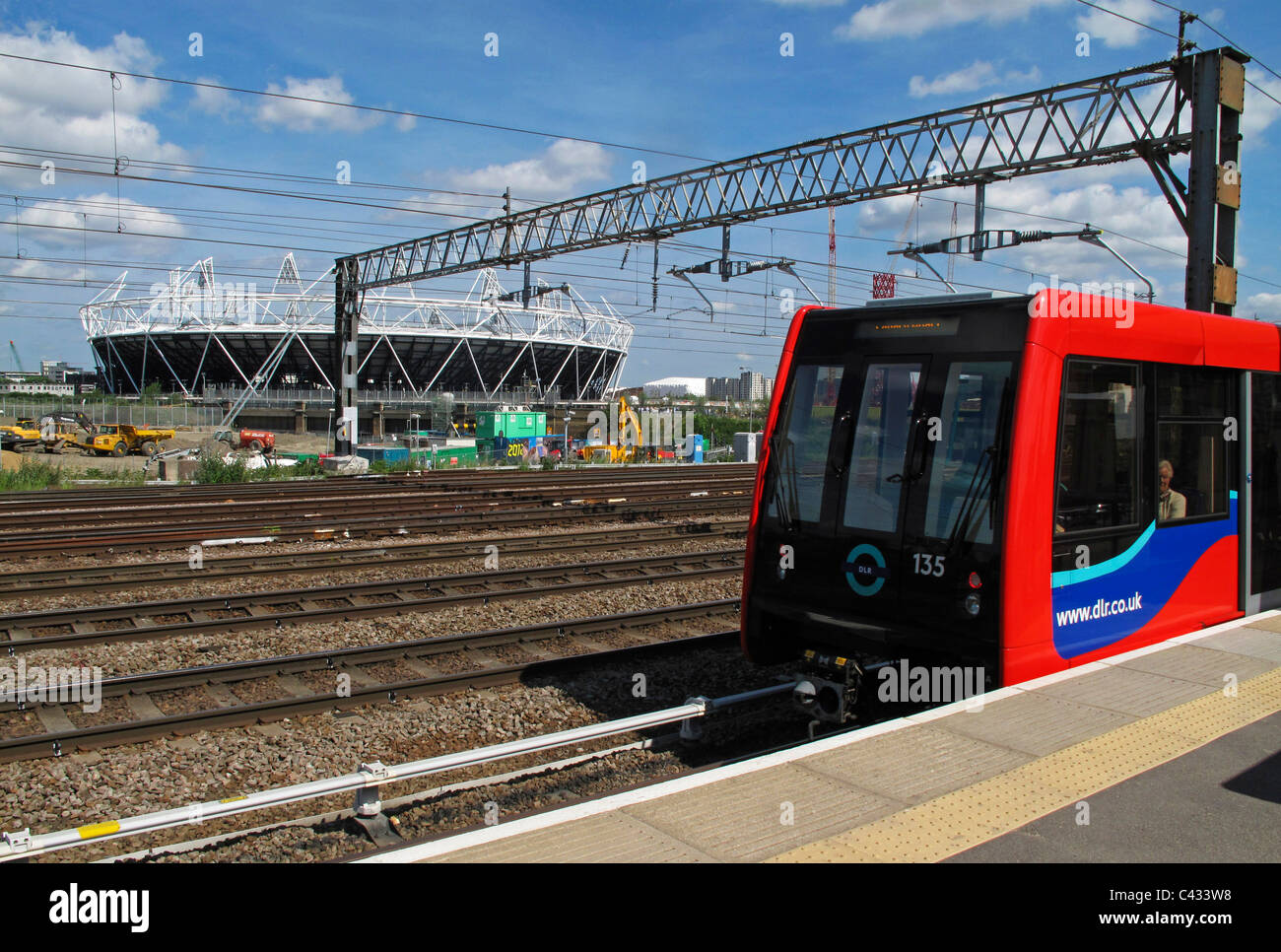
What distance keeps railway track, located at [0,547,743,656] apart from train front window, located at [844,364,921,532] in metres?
6.11

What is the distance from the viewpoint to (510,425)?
1934 inches

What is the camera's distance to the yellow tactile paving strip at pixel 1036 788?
3.59 meters

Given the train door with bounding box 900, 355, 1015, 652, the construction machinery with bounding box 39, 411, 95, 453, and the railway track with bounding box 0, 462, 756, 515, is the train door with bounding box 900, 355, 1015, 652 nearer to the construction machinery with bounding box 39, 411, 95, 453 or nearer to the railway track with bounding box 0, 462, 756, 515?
the railway track with bounding box 0, 462, 756, 515

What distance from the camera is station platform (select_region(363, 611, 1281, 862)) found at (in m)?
3.57

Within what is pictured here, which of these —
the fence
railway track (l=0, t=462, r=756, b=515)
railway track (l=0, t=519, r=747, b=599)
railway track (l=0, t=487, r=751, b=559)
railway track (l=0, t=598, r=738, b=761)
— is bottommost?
railway track (l=0, t=598, r=738, b=761)

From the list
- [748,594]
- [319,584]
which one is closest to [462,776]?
[748,594]

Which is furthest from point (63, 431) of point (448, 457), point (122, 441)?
point (448, 457)

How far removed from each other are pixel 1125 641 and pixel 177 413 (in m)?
60.4

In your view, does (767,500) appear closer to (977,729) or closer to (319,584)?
(977,729)

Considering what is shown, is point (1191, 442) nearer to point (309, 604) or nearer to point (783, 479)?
point (783, 479)

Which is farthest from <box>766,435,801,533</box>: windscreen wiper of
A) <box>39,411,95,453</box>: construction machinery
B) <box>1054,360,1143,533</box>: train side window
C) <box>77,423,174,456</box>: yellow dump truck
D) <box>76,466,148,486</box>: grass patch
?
<box>39,411,95,453</box>: construction machinery

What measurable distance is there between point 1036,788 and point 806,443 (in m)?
2.83

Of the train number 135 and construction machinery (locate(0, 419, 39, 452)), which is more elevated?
construction machinery (locate(0, 419, 39, 452))
